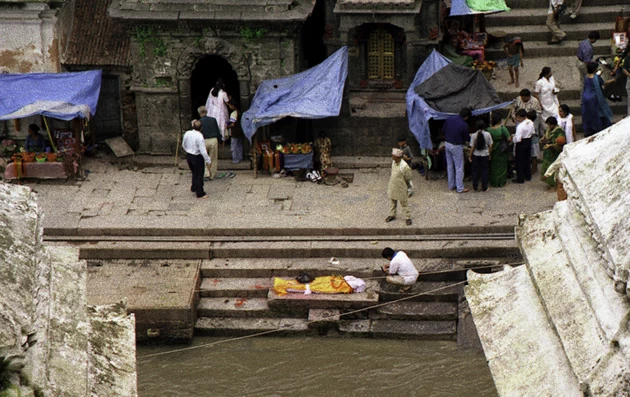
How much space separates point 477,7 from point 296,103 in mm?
4024

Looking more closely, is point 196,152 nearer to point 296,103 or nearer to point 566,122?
point 296,103

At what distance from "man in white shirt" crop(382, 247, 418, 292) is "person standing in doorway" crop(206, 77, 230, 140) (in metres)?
5.27

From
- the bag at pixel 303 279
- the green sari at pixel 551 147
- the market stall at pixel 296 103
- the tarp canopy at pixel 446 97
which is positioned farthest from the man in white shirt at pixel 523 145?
the bag at pixel 303 279

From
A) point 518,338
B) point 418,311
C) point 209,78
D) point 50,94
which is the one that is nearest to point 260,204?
point 418,311

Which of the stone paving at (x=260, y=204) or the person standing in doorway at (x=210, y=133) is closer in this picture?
the stone paving at (x=260, y=204)

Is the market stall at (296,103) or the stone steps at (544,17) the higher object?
the stone steps at (544,17)

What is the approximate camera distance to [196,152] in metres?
19.2

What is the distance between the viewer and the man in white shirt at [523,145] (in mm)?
19031

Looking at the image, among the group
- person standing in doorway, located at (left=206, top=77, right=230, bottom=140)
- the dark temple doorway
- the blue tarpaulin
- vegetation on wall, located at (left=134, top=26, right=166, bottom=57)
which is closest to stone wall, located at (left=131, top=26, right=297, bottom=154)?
vegetation on wall, located at (left=134, top=26, right=166, bottom=57)

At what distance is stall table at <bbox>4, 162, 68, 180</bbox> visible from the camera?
66.1ft

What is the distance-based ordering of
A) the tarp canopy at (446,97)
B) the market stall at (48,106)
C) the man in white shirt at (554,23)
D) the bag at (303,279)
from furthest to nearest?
1. the man in white shirt at (554,23)
2. the market stall at (48,106)
3. the tarp canopy at (446,97)
4. the bag at (303,279)

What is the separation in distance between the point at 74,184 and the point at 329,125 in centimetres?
477

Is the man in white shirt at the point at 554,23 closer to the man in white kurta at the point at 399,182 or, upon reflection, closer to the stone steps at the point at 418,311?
the man in white kurta at the point at 399,182

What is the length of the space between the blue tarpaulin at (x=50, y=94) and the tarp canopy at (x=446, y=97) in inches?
227
